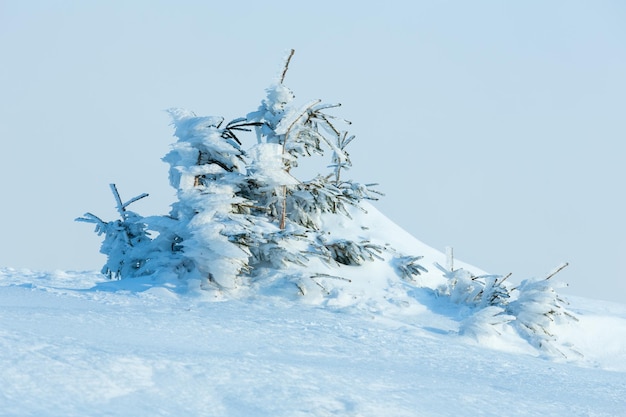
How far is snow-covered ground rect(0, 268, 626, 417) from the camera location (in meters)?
4.21

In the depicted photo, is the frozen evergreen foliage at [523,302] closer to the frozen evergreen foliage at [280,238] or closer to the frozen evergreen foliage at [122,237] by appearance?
the frozen evergreen foliage at [280,238]

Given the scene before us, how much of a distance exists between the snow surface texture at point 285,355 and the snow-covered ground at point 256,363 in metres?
0.02

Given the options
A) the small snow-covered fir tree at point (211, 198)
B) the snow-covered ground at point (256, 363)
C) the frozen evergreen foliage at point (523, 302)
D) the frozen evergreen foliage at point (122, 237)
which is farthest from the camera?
the frozen evergreen foliage at point (122, 237)

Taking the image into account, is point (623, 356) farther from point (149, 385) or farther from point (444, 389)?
point (149, 385)

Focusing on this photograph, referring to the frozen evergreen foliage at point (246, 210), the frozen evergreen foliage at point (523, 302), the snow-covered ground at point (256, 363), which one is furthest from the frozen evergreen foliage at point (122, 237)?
the frozen evergreen foliage at point (523, 302)

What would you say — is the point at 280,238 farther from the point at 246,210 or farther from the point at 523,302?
the point at 523,302

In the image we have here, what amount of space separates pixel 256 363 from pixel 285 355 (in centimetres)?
66

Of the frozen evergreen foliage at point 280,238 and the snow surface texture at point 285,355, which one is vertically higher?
the frozen evergreen foliage at point 280,238

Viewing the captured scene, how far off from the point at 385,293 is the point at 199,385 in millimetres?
5390

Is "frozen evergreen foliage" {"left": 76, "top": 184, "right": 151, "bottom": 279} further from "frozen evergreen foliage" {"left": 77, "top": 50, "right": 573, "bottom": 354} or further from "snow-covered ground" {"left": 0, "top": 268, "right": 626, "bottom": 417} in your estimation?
"snow-covered ground" {"left": 0, "top": 268, "right": 626, "bottom": 417}

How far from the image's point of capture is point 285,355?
5.80 meters

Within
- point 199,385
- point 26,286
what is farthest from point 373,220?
point 199,385

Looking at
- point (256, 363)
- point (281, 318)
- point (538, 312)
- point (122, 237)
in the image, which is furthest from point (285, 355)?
point (122, 237)

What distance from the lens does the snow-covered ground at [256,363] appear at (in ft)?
13.8
